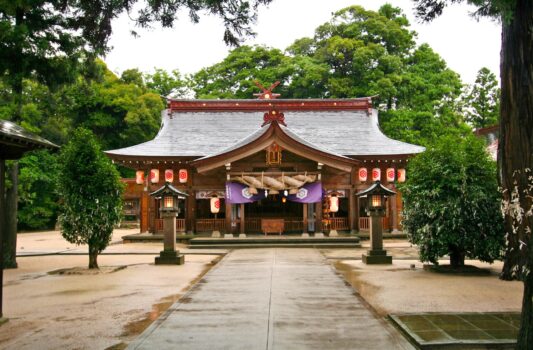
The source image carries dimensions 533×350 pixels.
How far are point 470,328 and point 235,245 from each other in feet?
49.6

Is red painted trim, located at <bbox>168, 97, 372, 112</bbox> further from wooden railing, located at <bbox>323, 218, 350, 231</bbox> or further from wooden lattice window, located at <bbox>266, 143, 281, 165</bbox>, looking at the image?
wooden railing, located at <bbox>323, 218, 350, 231</bbox>

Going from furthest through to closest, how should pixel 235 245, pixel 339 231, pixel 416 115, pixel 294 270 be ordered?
pixel 416 115 → pixel 339 231 → pixel 235 245 → pixel 294 270

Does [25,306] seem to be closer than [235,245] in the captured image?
Yes

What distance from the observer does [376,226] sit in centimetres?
1512

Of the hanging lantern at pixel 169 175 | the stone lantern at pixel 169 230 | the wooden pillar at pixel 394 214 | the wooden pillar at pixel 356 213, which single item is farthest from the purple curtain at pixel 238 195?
the wooden pillar at pixel 394 214

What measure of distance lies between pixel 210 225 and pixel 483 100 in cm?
2808

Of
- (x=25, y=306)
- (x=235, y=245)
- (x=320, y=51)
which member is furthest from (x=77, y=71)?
(x=320, y=51)

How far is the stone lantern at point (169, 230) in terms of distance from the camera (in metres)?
14.7

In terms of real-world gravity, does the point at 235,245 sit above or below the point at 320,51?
below

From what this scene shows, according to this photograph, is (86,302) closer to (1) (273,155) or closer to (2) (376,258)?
(2) (376,258)

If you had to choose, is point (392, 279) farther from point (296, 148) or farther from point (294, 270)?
point (296, 148)

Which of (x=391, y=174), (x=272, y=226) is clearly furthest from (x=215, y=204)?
(x=391, y=174)

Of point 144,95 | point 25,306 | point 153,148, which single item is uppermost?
point 144,95

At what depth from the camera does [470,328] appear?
6.35 m
